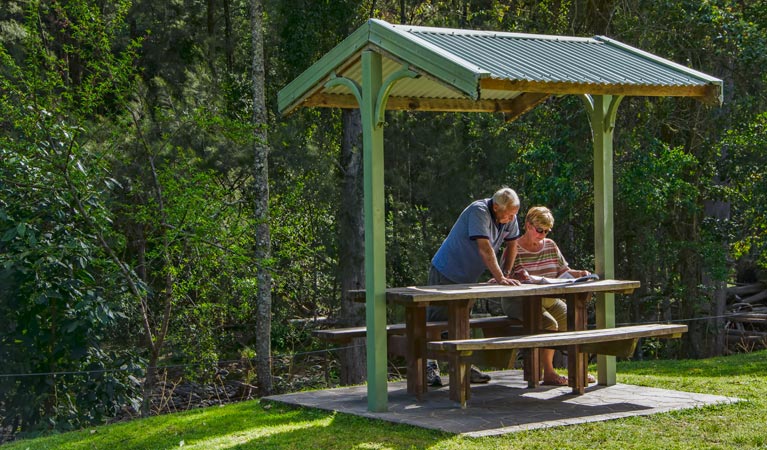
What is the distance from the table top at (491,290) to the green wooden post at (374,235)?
0.18 meters

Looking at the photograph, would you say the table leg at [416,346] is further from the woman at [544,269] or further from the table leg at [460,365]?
the woman at [544,269]

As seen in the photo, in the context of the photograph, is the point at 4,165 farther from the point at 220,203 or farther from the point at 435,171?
the point at 435,171

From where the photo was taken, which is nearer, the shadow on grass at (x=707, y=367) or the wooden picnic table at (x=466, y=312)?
the wooden picnic table at (x=466, y=312)

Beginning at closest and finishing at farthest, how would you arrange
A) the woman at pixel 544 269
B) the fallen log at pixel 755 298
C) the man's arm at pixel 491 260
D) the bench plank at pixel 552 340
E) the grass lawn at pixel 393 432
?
the grass lawn at pixel 393 432 → the bench plank at pixel 552 340 → the man's arm at pixel 491 260 → the woman at pixel 544 269 → the fallen log at pixel 755 298

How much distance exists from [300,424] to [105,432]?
1.84 meters

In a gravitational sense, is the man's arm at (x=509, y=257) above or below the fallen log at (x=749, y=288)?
above

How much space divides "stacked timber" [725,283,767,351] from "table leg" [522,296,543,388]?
8.51 metres

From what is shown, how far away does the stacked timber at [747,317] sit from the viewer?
17.4 meters

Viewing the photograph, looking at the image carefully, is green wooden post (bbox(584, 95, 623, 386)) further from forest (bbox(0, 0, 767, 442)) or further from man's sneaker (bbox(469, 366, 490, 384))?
forest (bbox(0, 0, 767, 442))

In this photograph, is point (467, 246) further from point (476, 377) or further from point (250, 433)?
point (250, 433)

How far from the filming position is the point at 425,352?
8.17 m

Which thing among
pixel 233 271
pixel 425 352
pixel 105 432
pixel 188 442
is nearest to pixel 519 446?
pixel 425 352

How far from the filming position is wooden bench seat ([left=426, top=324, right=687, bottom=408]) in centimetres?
725

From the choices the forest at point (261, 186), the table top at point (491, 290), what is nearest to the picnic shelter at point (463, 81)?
the table top at point (491, 290)
